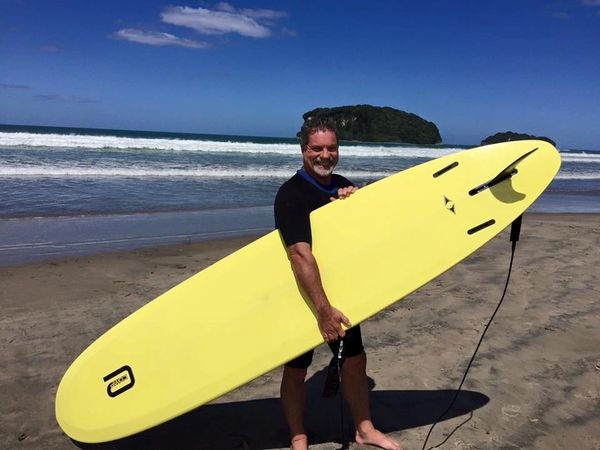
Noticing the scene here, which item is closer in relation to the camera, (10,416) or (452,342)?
(10,416)

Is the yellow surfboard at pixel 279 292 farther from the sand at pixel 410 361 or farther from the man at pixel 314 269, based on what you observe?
the sand at pixel 410 361

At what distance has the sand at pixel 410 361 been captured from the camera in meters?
2.40

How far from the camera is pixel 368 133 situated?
226 feet

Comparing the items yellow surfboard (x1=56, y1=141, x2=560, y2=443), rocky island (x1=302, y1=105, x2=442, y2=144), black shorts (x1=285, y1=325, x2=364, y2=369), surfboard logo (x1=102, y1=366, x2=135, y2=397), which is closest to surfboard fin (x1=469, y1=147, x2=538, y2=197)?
yellow surfboard (x1=56, y1=141, x2=560, y2=443)

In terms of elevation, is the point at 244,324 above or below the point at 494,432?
above

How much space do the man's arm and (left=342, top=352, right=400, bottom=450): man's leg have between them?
1.11 feet

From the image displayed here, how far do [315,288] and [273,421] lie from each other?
97 centimetres

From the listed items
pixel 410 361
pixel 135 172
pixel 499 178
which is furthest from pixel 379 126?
pixel 499 178

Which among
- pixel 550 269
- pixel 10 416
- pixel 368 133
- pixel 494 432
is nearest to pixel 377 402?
pixel 494 432

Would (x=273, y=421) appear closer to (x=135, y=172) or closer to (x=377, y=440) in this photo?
(x=377, y=440)

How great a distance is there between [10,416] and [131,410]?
0.82 metres

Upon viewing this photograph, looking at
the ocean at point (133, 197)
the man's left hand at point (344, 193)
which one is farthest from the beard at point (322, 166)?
the ocean at point (133, 197)

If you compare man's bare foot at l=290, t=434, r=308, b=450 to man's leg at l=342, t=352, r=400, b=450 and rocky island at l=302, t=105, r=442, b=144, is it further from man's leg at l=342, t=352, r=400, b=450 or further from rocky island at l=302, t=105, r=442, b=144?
rocky island at l=302, t=105, r=442, b=144

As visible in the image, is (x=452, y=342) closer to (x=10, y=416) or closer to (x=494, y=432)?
(x=494, y=432)
